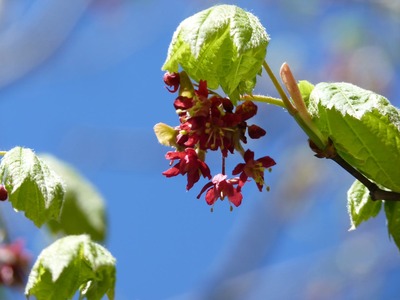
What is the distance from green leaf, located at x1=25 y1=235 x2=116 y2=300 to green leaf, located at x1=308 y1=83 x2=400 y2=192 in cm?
66

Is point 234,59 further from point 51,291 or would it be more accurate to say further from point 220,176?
point 51,291

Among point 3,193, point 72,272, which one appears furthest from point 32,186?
point 72,272

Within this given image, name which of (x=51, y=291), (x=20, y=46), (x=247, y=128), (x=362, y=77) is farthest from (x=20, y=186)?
(x=362, y=77)

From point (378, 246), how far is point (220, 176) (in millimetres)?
7249

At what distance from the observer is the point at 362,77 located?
865 centimetres

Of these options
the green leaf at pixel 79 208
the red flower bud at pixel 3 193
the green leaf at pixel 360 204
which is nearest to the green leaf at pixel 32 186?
the red flower bud at pixel 3 193

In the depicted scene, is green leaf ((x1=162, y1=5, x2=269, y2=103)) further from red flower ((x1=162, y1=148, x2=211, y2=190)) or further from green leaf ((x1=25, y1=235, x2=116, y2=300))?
green leaf ((x1=25, y1=235, x2=116, y2=300))

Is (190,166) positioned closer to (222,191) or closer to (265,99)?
(222,191)

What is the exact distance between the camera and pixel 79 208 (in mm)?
3391

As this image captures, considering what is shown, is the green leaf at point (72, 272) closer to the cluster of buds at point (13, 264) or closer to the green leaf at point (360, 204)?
the green leaf at point (360, 204)

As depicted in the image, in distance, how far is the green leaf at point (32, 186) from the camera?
6.89 ft

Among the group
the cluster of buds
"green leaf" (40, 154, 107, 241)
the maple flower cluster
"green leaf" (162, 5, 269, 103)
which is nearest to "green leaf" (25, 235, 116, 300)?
the maple flower cluster

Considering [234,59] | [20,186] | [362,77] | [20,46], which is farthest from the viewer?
[362,77]

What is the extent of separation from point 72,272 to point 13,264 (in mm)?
1424
